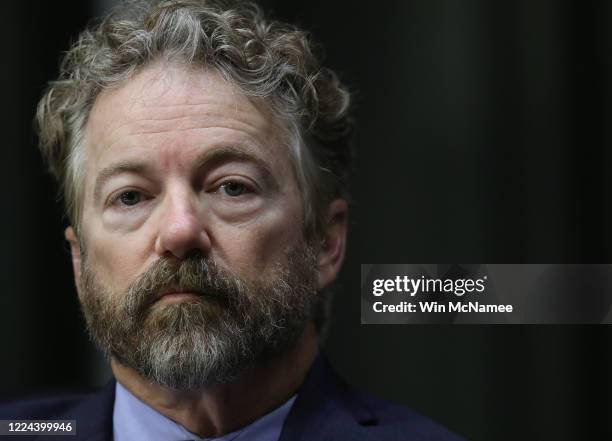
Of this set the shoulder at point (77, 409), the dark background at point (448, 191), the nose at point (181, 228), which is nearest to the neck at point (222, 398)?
the shoulder at point (77, 409)

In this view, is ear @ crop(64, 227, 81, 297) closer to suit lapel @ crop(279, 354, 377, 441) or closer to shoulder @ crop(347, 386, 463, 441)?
suit lapel @ crop(279, 354, 377, 441)

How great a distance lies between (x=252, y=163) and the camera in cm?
190

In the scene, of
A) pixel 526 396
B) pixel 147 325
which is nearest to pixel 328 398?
pixel 147 325

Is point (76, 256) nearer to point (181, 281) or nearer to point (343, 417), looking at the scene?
point (181, 281)

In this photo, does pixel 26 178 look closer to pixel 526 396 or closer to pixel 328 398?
pixel 328 398

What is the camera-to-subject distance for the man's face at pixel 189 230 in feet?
5.89

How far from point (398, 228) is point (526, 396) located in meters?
0.58

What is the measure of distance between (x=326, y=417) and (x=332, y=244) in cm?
43

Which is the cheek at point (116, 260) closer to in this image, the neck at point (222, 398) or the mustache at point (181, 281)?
the mustache at point (181, 281)

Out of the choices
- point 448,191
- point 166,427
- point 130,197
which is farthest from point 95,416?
point 448,191

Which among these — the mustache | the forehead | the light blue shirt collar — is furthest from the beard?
the forehead

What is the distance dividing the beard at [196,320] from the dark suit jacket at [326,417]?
0.14 metres

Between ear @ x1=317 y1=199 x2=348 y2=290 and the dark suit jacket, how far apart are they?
203 millimetres

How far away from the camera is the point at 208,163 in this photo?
6.09 ft
